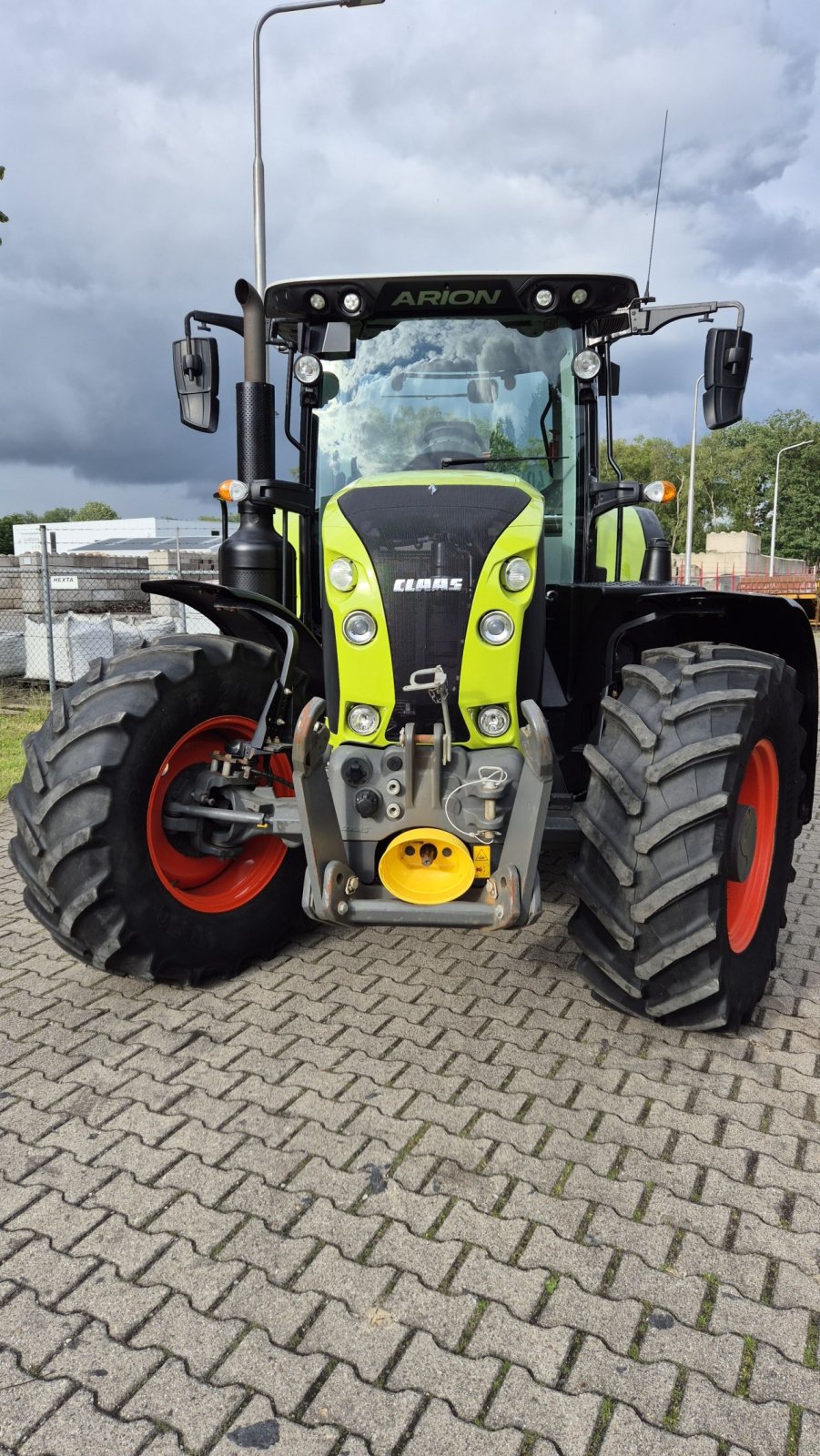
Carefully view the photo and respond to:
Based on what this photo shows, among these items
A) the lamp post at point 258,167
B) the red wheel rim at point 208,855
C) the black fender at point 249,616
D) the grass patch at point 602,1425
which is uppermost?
the lamp post at point 258,167

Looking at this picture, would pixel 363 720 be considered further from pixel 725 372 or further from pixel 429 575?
pixel 725 372

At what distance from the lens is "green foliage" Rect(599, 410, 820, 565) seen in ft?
207

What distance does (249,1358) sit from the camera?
2039mm

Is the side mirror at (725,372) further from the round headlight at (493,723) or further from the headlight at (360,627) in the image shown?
the headlight at (360,627)

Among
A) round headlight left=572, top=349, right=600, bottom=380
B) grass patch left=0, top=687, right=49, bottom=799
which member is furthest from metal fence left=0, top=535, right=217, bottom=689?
round headlight left=572, top=349, right=600, bottom=380

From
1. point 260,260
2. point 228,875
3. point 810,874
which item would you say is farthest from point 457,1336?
point 260,260

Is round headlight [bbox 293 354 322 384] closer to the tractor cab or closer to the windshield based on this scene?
the tractor cab

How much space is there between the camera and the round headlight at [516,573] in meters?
3.17

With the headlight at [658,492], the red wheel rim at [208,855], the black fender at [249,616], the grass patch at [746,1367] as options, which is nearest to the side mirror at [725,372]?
the headlight at [658,492]

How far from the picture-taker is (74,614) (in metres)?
11.8

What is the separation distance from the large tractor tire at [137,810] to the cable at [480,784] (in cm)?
78

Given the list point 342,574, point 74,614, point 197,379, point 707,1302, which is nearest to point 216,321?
point 197,379

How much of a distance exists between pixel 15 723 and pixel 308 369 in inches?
264

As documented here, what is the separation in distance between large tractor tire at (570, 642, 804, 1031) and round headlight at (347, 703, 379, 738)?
2.24ft
